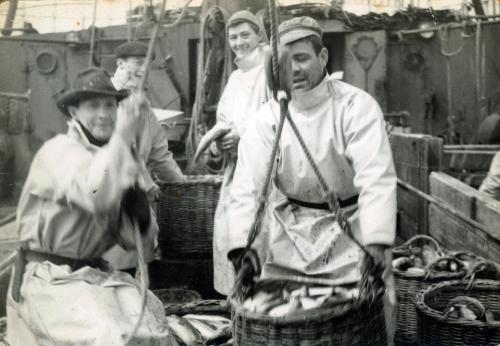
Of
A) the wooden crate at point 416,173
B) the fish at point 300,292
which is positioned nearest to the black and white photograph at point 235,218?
the fish at point 300,292

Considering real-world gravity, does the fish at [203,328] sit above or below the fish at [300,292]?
below

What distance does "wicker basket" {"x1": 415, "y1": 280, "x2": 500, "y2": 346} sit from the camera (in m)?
3.26

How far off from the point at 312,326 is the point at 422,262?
2.32 m

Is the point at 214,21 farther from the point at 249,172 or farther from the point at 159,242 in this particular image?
the point at 249,172

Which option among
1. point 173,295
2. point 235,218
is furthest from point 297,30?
point 173,295

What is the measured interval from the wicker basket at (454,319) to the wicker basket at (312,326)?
1140 millimetres

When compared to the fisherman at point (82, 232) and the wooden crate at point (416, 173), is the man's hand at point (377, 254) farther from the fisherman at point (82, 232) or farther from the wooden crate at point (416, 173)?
the wooden crate at point (416, 173)

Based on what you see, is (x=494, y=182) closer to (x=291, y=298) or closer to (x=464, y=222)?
(x=464, y=222)

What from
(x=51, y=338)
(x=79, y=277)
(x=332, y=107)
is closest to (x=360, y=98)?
(x=332, y=107)

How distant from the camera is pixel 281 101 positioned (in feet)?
8.31

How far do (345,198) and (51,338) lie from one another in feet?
4.73

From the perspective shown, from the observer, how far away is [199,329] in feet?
10.7

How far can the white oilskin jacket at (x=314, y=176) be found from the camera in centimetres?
272

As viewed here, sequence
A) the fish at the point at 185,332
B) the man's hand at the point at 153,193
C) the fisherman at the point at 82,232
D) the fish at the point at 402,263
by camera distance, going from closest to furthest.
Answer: the fisherman at the point at 82,232 < the fish at the point at 185,332 < the man's hand at the point at 153,193 < the fish at the point at 402,263
